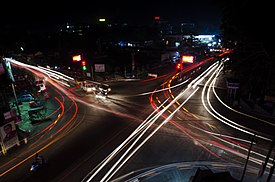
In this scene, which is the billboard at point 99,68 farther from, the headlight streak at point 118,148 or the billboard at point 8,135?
the billboard at point 8,135

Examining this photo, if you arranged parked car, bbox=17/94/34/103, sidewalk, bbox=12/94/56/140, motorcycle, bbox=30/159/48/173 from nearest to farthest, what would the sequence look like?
motorcycle, bbox=30/159/48/173 → sidewalk, bbox=12/94/56/140 → parked car, bbox=17/94/34/103

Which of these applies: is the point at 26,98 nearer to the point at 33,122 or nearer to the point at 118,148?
the point at 33,122

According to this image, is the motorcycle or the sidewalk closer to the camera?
the motorcycle

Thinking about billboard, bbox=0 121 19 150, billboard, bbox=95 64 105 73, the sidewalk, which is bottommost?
the sidewalk

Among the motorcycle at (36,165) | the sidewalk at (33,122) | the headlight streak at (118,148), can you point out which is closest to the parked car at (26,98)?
the sidewalk at (33,122)

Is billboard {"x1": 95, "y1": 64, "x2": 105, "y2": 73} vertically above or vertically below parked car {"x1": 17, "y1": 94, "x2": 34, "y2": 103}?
above

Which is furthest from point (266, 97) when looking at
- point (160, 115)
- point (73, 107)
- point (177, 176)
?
point (73, 107)

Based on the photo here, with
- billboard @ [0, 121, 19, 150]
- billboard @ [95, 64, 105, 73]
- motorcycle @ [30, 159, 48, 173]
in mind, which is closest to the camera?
motorcycle @ [30, 159, 48, 173]

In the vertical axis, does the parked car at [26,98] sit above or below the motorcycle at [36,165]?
above

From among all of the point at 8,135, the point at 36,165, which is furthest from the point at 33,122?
the point at 36,165

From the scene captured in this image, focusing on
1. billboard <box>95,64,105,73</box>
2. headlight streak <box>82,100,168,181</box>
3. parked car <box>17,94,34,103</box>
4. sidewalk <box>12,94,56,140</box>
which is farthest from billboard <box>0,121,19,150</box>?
billboard <box>95,64,105,73</box>

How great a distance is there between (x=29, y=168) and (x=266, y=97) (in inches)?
948

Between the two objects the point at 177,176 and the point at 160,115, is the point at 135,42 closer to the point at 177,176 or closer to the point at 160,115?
the point at 160,115

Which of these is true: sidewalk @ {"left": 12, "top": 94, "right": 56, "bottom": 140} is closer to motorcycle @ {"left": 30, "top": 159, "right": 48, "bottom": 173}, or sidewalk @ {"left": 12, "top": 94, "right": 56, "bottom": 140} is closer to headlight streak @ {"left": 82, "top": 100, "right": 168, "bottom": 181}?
motorcycle @ {"left": 30, "top": 159, "right": 48, "bottom": 173}
